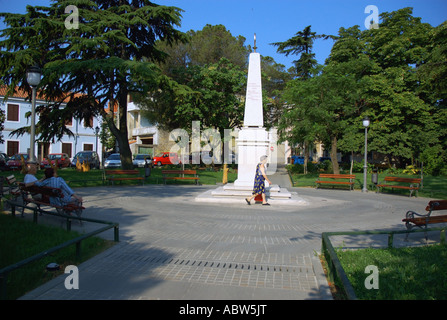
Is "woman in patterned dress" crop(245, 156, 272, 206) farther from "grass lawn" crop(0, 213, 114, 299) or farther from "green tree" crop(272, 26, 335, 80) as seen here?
"green tree" crop(272, 26, 335, 80)

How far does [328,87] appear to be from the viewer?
78.1 feet

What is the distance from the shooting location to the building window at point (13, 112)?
39.3m

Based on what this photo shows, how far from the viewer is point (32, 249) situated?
17.1ft

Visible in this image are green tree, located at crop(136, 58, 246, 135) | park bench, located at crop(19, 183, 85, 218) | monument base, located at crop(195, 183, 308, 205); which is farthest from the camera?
green tree, located at crop(136, 58, 246, 135)

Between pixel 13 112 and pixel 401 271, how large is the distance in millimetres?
45822

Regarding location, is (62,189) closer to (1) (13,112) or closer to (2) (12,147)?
(2) (12,147)

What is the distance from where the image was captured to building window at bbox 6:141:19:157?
38.9 m

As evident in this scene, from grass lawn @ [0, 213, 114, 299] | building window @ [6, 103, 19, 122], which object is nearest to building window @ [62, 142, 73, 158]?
building window @ [6, 103, 19, 122]

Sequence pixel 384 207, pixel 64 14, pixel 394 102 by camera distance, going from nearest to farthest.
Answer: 1. pixel 384 207
2. pixel 64 14
3. pixel 394 102

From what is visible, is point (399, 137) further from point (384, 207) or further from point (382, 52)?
point (384, 207)

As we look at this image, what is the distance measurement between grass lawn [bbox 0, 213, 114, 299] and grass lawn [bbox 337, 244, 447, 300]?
13.3 feet

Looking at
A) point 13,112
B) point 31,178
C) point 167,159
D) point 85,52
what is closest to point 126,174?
point 85,52
